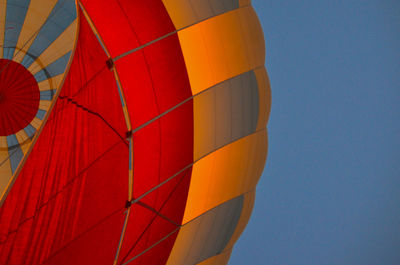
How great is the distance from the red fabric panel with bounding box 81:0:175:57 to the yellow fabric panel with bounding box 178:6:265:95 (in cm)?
21

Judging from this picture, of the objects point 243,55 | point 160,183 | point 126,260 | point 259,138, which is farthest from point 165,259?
point 243,55

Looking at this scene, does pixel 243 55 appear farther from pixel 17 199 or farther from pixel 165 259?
pixel 17 199

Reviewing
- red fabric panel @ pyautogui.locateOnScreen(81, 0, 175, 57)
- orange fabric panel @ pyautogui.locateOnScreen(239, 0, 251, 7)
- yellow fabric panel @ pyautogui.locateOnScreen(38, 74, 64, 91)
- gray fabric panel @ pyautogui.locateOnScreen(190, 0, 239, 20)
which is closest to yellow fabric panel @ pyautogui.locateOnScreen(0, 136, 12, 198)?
yellow fabric panel @ pyautogui.locateOnScreen(38, 74, 64, 91)

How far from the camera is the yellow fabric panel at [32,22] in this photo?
13.2 feet

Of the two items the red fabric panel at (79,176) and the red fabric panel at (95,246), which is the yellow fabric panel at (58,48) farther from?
the red fabric panel at (95,246)

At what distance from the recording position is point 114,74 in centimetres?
253

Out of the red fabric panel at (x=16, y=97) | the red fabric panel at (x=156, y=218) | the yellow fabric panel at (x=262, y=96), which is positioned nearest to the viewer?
the red fabric panel at (x=156, y=218)

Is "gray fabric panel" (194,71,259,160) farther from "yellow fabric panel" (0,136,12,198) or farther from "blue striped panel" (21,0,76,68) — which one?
"yellow fabric panel" (0,136,12,198)

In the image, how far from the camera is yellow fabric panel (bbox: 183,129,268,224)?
3025mm

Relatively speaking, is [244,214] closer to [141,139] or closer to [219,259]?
[219,259]

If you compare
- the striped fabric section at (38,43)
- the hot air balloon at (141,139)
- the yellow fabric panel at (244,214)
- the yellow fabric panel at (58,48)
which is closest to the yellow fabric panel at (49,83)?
the striped fabric section at (38,43)

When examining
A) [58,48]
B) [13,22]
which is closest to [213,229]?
[58,48]

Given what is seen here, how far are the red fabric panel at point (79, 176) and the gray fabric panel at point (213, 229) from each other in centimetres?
74

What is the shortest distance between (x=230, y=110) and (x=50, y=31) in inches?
84.2
